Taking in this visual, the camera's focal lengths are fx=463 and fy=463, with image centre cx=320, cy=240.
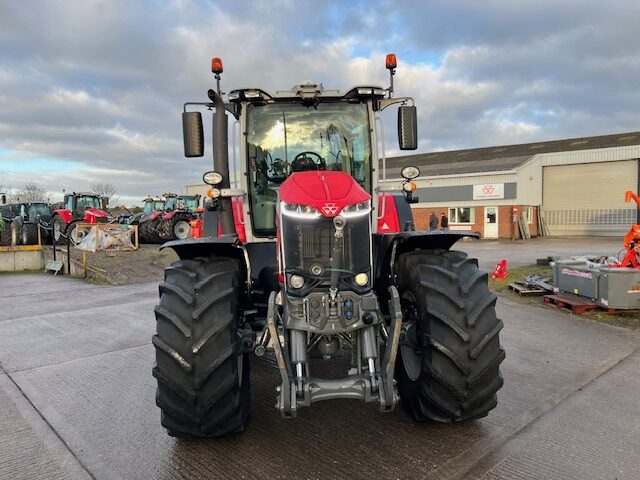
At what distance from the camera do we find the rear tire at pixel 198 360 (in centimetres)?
285

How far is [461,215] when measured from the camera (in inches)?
1122

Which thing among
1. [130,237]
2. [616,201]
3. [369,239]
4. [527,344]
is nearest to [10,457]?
[369,239]

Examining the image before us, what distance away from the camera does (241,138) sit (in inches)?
156

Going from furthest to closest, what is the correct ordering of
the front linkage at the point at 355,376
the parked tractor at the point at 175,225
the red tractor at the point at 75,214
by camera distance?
the parked tractor at the point at 175,225 < the red tractor at the point at 75,214 < the front linkage at the point at 355,376

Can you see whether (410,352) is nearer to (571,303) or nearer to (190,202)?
(571,303)

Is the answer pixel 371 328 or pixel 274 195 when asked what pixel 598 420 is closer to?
pixel 371 328

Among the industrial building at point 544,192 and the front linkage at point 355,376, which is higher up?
the industrial building at point 544,192

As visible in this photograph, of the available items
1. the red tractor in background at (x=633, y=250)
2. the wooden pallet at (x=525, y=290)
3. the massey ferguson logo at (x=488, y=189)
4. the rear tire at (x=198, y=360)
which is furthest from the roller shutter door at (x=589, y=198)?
the rear tire at (x=198, y=360)

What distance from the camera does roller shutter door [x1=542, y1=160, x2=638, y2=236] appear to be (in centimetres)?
2659

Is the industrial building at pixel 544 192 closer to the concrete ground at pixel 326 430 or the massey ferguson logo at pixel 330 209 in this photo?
the concrete ground at pixel 326 430

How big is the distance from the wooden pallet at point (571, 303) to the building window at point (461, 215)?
2066cm

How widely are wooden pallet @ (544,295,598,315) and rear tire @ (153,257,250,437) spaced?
20.2 feet

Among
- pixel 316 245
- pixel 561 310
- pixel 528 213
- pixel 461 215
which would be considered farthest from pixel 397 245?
pixel 528 213

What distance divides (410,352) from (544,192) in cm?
2953
